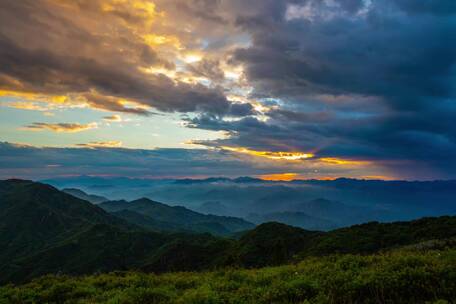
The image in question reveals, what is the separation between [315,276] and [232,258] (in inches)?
888

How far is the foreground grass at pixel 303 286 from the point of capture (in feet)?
38.7

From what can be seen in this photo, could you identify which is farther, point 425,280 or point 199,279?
point 199,279

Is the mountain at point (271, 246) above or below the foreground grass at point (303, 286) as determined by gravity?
below

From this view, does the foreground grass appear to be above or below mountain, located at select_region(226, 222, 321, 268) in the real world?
above

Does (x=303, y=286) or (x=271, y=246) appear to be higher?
(x=303, y=286)

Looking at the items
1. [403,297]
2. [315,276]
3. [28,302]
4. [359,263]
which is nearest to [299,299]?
[315,276]

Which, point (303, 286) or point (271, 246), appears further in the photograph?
point (271, 246)

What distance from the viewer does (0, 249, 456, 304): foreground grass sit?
11797 mm

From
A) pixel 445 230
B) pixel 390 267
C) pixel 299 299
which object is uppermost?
pixel 390 267

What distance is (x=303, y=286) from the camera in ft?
44.5

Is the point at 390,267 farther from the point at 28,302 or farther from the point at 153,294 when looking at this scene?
the point at 28,302

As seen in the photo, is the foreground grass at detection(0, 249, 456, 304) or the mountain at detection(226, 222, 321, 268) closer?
the foreground grass at detection(0, 249, 456, 304)

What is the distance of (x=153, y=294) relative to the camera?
14883 millimetres

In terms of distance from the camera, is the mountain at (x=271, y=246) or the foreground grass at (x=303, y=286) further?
the mountain at (x=271, y=246)
